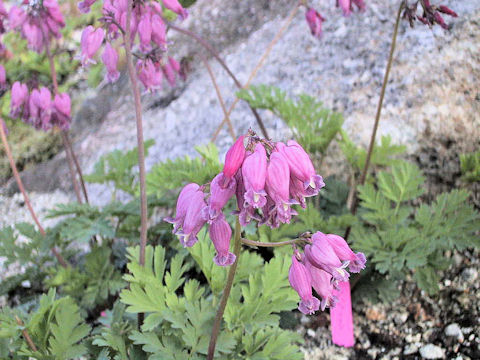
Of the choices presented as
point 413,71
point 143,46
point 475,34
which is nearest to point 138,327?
point 143,46

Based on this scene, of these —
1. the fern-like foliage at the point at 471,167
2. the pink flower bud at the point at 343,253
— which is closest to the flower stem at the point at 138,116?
the pink flower bud at the point at 343,253

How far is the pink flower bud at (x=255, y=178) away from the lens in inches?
50.9

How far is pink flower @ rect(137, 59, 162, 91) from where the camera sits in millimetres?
2482

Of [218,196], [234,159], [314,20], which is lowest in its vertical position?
[218,196]

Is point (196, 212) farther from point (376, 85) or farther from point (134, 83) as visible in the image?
point (376, 85)

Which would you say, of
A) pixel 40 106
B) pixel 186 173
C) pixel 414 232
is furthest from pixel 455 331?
pixel 40 106

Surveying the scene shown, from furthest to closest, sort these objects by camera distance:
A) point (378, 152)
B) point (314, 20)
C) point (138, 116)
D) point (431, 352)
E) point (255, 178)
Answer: point (314, 20)
point (378, 152)
point (431, 352)
point (138, 116)
point (255, 178)

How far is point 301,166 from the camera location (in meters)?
1.36

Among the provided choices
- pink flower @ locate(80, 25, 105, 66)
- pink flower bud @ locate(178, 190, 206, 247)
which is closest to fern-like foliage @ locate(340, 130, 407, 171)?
pink flower @ locate(80, 25, 105, 66)

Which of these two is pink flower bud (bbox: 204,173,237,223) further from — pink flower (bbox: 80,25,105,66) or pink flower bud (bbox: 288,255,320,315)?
pink flower (bbox: 80,25,105,66)

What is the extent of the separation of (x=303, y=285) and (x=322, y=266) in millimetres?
93

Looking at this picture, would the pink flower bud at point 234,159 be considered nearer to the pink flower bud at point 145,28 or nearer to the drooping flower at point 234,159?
the drooping flower at point 234,159

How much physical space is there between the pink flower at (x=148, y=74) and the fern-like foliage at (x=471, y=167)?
180 centimetres

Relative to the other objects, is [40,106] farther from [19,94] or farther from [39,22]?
[39,22]
